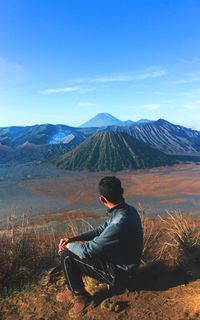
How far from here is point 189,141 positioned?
187 feet

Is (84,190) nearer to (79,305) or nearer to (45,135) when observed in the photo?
(79,305)

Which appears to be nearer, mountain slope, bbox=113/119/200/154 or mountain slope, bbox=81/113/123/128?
mountain slope, bbox=113/119/200/154

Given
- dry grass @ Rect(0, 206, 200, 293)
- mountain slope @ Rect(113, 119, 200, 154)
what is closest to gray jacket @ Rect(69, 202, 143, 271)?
dry grass @ Rect(0, 206, 200, 293)

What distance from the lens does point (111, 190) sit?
384cm

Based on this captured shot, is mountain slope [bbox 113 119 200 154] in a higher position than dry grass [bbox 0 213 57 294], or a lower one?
higher

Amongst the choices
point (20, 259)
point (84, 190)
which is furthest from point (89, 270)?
point (84, 190)

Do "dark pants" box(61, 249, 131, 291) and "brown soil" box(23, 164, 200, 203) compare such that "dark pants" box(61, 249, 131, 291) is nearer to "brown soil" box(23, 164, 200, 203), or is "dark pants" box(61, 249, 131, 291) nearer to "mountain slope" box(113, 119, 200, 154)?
"brown soil" box(23, 164, 200, 203)

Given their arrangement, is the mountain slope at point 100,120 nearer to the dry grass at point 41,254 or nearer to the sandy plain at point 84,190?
the sandy plain at point 84,190

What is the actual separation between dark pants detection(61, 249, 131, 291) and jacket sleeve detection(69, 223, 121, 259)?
83mm

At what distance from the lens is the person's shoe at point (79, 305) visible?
158 inches

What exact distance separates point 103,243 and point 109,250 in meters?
0.09

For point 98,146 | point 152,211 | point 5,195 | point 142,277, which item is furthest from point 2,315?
point 98,146

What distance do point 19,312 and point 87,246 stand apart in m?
1.09

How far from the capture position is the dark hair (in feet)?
12.6
